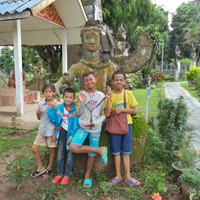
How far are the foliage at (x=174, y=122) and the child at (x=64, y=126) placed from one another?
162 centimetres

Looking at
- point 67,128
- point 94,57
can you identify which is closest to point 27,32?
point 94,57

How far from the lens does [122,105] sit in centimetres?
258

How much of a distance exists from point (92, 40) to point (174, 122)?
1872mm

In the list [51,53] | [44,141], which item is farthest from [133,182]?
[51,53]

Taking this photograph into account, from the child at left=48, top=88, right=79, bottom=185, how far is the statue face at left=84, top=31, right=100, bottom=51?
83 centimetres

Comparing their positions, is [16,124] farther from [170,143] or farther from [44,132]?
[170,143]

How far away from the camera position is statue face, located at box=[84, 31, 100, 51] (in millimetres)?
3033

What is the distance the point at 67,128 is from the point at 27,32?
654 centimetres

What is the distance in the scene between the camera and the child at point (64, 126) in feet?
8.46

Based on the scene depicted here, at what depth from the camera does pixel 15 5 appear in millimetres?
4441

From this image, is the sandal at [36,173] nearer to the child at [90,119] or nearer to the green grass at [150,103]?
the child at [90,119]

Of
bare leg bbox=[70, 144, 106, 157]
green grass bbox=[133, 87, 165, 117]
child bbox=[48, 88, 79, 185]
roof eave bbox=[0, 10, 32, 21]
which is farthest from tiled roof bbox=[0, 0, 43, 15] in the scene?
green grass bbox=[133, 87, 165, 117]

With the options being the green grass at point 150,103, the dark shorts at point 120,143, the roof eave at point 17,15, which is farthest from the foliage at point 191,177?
the green grass at point 150,103

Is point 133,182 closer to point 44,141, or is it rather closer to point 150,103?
point 44,141
